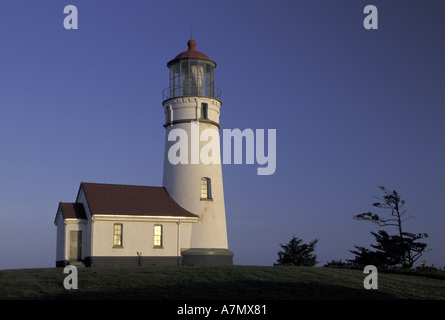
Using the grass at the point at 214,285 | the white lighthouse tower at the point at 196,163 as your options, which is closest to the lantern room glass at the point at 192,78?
the white lighthouse tower at the point at 196,163

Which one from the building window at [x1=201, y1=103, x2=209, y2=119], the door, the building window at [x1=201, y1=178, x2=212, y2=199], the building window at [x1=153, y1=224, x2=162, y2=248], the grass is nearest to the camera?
the grass

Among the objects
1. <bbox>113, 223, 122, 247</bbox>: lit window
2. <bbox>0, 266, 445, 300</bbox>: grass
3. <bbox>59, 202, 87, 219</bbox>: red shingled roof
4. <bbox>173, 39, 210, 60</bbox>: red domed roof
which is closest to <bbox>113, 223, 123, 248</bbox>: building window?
<bbox>113, 223, 122, 247</bbox>: lit window

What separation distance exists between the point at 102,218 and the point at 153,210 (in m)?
3.45

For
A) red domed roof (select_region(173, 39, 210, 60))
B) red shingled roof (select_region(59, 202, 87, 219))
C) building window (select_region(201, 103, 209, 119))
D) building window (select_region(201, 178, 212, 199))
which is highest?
red domed roof (select_region(173, 39, 210, 60))

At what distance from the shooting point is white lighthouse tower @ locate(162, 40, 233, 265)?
39156 mm

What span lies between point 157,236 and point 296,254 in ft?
50.8

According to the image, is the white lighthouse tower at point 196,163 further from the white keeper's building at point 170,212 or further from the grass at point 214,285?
the grass at point 214,285

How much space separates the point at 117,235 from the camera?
36.5 meters

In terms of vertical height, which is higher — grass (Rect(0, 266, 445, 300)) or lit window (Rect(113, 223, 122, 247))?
lit window (Rect(113, 223, 122, 247))

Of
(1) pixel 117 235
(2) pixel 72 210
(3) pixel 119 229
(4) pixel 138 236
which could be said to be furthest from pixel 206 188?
(2) pixel 72 210

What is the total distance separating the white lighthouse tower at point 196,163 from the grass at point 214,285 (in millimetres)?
9491

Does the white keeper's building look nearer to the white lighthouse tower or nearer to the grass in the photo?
the white lighthouse tower
